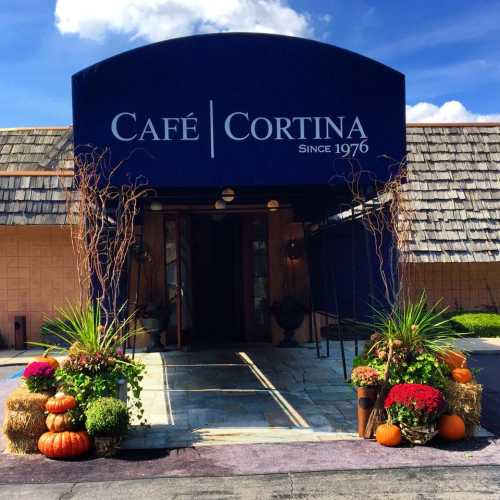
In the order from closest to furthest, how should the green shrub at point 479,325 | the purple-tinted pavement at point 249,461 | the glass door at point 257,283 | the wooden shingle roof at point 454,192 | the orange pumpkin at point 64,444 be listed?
the purple-tinted pavement at point 249,461 → the orange pumpkin at point 64,444 → the glass door at point 257,283 → the green shrub at point 479,325 → the wooden shingle roof at point 454,192

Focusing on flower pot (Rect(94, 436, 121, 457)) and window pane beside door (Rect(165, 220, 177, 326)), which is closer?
flower pot (Rect(94, 436, 121, 457))

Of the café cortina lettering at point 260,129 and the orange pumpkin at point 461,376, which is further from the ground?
the café cortina lettering at point 260,129

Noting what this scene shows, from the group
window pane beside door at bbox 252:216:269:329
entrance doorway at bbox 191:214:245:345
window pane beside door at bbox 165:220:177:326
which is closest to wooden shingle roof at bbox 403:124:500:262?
window pane beside door at bbox 252:216:269:329

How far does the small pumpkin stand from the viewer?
5.25 m

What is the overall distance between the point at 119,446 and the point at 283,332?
6.20 m

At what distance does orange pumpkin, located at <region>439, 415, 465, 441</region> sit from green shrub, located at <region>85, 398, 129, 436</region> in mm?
3097

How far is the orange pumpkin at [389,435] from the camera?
5324 mm

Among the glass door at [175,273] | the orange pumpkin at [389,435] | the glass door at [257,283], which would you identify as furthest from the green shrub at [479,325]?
the orange pumpkin at [389,435]

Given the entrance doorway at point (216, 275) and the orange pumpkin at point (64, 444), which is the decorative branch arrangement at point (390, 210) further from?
the entrance doorway at point (216, 275)

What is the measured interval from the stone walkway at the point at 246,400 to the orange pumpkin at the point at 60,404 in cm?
76

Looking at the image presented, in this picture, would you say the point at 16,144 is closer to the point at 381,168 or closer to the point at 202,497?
the point at 381,168

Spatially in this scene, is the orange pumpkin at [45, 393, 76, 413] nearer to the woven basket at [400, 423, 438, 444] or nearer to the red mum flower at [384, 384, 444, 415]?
the red mum flower at [384, 384, 444, 415]

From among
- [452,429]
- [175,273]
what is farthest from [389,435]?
[175,273]

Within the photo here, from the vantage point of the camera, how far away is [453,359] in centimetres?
611
